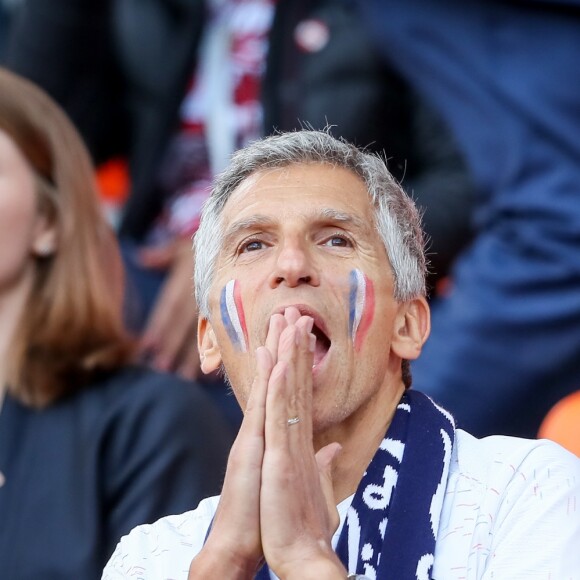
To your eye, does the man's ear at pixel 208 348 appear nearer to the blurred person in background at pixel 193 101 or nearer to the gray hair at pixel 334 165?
the gray hair at pixel 334 165

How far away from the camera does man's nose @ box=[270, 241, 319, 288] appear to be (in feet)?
7.19

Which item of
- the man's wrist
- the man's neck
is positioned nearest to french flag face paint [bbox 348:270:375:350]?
the man's neck

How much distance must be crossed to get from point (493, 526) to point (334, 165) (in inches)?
27.1

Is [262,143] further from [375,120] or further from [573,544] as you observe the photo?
[375,120]

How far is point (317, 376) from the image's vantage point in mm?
2178

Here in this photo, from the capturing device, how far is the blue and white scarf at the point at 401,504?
208 cm

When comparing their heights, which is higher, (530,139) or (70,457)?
(530,139)

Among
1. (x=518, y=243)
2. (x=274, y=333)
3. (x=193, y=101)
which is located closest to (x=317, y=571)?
(x=274, y=333)

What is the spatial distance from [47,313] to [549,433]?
1343 millimetres

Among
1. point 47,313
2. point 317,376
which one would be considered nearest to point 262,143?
point 317,376

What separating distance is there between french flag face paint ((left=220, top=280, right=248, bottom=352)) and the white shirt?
32 cm

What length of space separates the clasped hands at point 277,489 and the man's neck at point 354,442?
21 centimetres

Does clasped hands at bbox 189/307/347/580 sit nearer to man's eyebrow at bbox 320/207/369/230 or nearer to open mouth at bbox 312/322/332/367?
open mouth at bbox 312/322/332/367

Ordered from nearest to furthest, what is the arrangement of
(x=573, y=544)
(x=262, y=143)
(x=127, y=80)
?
1. (x=573, y=544)
2. (x=262, y=143)
3. (x=127, y=80)
